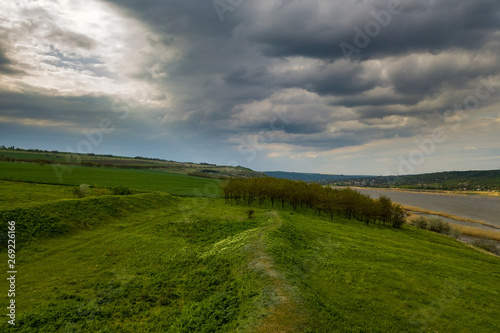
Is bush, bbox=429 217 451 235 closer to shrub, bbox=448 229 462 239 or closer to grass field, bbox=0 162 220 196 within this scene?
shrub, bbox=448 229 462 239

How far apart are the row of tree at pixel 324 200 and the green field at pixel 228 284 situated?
36.5 metres

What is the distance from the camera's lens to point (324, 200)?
241 ft

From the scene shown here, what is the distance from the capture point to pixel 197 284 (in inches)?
755

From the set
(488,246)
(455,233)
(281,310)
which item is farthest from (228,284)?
(455,233)

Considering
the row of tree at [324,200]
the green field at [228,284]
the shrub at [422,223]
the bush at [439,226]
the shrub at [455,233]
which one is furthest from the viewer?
the shrub at [422,223]

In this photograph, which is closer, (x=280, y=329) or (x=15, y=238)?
(x=280, y=329)

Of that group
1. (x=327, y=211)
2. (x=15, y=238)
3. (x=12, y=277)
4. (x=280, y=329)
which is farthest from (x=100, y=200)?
(x=327, y=211)

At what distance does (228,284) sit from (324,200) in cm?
6023

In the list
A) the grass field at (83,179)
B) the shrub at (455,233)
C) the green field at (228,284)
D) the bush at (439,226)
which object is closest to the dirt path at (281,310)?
the green field at (228,284)

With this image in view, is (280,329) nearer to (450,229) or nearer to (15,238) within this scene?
(15,238)

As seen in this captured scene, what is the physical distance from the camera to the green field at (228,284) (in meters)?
14.9

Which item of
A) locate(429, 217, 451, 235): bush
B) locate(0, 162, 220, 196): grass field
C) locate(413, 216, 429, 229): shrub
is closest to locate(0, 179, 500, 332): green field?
locate(429, 217, 451, 235): bush

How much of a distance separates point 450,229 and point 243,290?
282 ft

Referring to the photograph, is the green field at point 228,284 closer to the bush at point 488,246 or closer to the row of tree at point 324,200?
the bush at point 488,246
